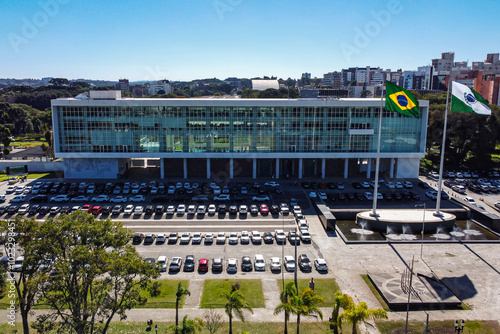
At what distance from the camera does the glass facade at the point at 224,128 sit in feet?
218

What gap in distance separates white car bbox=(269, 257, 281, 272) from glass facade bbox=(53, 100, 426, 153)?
32.5 m

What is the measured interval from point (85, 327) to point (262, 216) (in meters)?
30.5

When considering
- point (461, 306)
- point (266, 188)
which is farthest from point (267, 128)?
point (461, 306)

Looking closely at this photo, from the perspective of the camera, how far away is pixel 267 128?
6738 centimetres

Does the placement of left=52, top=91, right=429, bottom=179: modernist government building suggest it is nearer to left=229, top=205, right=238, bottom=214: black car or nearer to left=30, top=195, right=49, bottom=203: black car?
left=30, top=195, right=49, bottom=203: black car

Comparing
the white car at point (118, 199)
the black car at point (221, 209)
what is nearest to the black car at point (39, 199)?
the white car at point (118, 199)

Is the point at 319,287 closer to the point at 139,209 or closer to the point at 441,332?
the point at 441,332

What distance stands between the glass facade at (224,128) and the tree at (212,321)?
40329 millimetres

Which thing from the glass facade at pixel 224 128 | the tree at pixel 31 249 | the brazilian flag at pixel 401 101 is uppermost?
the brazilian flag at pixel 401 101

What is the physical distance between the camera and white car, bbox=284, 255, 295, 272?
36188mm

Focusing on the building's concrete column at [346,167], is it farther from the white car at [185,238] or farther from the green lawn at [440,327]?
the green lawn at [440,327]

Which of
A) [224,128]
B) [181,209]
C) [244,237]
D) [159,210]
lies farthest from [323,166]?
[159,210]

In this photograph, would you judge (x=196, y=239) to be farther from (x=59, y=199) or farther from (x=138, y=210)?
(x=59, y=199)

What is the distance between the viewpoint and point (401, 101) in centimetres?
4362
